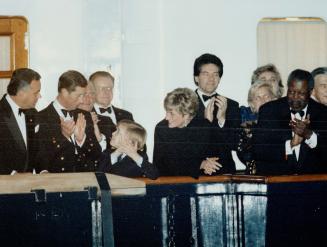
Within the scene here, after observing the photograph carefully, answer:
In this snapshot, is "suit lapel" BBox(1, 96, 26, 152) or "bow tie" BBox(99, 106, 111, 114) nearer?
"suit lapel" BBox(1, 96, 26, 152)

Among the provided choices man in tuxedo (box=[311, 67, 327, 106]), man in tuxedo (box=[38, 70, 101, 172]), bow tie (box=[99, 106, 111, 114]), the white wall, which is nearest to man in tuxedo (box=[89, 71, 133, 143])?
bow tie (box=[99, 106, 111, 114])

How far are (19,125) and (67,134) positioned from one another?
396 mm

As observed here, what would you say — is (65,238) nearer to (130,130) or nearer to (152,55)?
(130,130)

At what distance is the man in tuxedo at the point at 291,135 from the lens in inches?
179

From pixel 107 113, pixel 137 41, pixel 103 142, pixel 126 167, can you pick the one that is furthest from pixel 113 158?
pixel 137 41

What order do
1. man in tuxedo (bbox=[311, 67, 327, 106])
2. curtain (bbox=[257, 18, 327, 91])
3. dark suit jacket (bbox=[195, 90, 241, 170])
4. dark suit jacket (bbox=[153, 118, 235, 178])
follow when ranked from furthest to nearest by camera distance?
curtain (bbox=[257, 18, 327, 91]) → man in tuxedo (bbox=[311, 67, 327, 106]) → dark suit jacket (bbox=[195, 90, 241, 170]) → dark suit jacket (bbox=[153, 118, 235, 178])

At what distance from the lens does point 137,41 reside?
580 centimetres

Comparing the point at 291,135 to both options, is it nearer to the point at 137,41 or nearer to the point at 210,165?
the point at 210,165

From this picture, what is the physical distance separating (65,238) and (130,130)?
47.2 inches

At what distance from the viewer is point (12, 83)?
187 inches

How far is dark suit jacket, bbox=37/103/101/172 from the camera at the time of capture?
4.71 m

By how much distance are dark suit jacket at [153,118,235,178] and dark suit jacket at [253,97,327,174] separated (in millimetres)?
467

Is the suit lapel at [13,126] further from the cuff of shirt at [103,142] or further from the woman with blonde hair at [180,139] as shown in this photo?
the woman with blonde hair at [180,139]

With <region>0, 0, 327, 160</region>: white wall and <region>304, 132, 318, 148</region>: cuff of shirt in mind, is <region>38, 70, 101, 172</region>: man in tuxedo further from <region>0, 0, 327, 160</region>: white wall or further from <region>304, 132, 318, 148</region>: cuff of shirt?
<region>304, 132, 318, 148</region>: cuff of shirt
